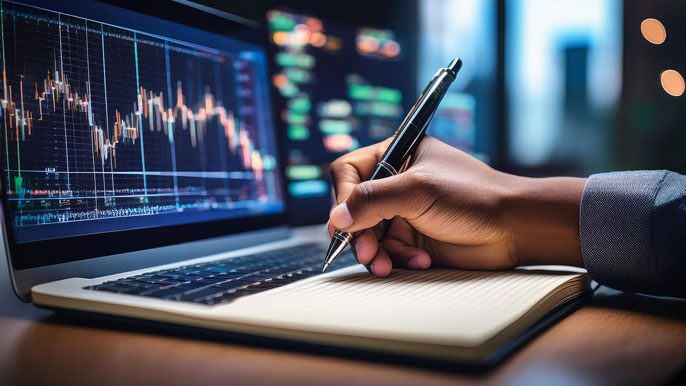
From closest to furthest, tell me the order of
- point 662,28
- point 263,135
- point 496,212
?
point 496,212, point 263,135, point 662,28

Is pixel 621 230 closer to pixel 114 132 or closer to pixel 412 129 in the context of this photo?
pixel 412 129

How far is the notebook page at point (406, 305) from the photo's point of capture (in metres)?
0.30

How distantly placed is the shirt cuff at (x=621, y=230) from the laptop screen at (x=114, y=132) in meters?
0.48

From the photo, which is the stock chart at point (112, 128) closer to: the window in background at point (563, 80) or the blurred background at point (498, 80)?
the blurred background at point (498, 80)

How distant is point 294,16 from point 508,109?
1.48 m

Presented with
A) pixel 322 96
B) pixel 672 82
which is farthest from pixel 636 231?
pixel 672 82

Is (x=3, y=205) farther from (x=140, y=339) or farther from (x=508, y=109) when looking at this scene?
(x=508, y=109)

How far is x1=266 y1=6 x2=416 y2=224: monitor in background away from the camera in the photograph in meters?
1.05

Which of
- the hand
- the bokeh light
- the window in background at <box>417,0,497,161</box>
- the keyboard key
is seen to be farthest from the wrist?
the bokeh light

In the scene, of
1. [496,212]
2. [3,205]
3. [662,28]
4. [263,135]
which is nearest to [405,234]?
[496,212]

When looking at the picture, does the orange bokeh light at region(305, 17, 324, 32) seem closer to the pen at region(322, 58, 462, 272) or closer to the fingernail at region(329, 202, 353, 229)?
the pen at region(322, 58, 462, 272)

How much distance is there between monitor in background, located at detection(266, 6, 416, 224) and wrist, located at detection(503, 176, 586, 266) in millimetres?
498

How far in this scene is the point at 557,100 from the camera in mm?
2246

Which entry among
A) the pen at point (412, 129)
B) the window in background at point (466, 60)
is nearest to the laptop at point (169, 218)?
the pen at point (412, 129)
